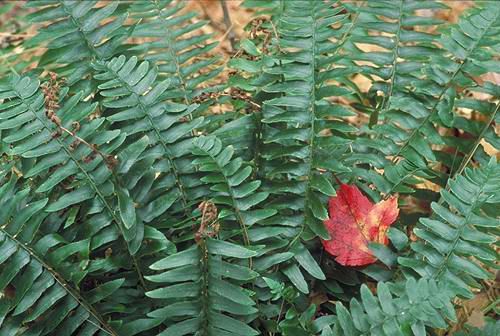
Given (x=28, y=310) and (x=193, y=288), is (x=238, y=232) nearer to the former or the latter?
(x=193, y=288)

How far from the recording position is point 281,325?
6.46ft

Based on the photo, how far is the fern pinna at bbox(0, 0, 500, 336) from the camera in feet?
6.44

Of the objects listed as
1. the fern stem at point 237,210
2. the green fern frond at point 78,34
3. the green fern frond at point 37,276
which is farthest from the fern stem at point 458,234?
the green fern frond at point 78,34

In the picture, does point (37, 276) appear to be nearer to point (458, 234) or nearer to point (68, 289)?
point (68, 289)

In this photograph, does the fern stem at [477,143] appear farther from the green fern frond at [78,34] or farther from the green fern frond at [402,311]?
the green fern frond at [78,34]

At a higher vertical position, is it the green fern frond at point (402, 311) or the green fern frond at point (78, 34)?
the green fern frond at point (78, 34)

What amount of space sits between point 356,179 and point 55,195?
0.96 meters

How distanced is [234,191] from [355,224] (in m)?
0.41

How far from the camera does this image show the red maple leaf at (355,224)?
220cm

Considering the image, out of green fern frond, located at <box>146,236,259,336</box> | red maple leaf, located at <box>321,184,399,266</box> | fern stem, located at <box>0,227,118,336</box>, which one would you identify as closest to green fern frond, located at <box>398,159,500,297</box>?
red maple leaf, located at <box>321,184,399,266</box>

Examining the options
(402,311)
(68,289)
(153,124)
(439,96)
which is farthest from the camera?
(439,96)

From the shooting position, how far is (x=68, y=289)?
80.9 inches

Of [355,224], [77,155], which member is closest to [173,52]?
[77,155]

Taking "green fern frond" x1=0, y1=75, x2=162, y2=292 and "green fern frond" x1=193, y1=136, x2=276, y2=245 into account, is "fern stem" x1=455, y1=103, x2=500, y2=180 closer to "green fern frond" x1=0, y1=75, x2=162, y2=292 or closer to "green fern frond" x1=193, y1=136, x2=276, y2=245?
"green fern frond" x1=193, y1=136, x2=276, y2=245
